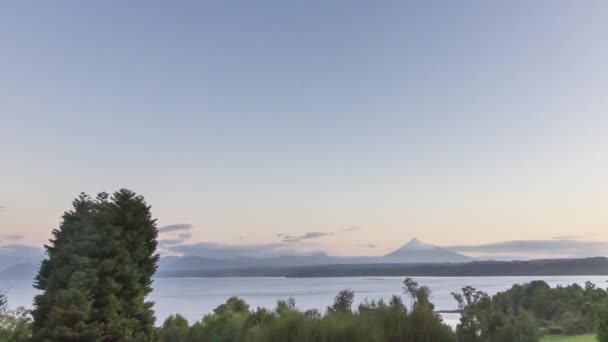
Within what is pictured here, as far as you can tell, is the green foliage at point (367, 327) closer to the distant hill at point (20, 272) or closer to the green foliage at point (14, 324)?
the green foliage at point (14, 324)

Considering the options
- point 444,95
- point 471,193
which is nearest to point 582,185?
point 471,193

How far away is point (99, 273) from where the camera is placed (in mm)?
10219

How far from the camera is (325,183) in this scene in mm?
28141

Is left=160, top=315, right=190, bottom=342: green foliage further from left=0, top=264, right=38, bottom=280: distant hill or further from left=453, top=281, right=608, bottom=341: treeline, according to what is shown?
left=0, top=264, right=38, bottom=280: distant hill

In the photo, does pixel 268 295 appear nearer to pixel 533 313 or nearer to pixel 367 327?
pixel 533 313

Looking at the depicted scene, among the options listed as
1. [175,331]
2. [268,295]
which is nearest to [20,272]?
[268,295]

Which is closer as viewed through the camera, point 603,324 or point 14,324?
point 603,324

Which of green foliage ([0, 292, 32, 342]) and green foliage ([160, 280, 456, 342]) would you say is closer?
green foliage ([160, 280, 456, 342])

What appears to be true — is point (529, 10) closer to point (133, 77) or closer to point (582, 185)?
point (582, 185)

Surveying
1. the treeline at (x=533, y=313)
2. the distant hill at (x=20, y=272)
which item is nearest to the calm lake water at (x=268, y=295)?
the treeline at (x=533, y=313)

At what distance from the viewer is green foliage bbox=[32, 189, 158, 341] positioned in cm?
916

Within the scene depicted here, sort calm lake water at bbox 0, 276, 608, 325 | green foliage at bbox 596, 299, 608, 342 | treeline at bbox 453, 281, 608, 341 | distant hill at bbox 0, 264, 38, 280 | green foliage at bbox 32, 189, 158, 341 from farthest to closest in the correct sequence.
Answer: distant hill at bbox 0, 264, 38, 280 → calm lake water at bbox 0, 276, 608, 325 → treeline at bbox 453, 281, 608, 341 → green foliage at bbox 32, 189, 158, 341 → green foliage at bbox 596, 299, 608, 342

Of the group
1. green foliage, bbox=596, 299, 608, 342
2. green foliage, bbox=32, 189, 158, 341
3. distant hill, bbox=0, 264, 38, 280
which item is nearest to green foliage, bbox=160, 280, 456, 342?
green foliage, bbox=596, 299, 608, 342

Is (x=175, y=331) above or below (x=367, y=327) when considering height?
below
